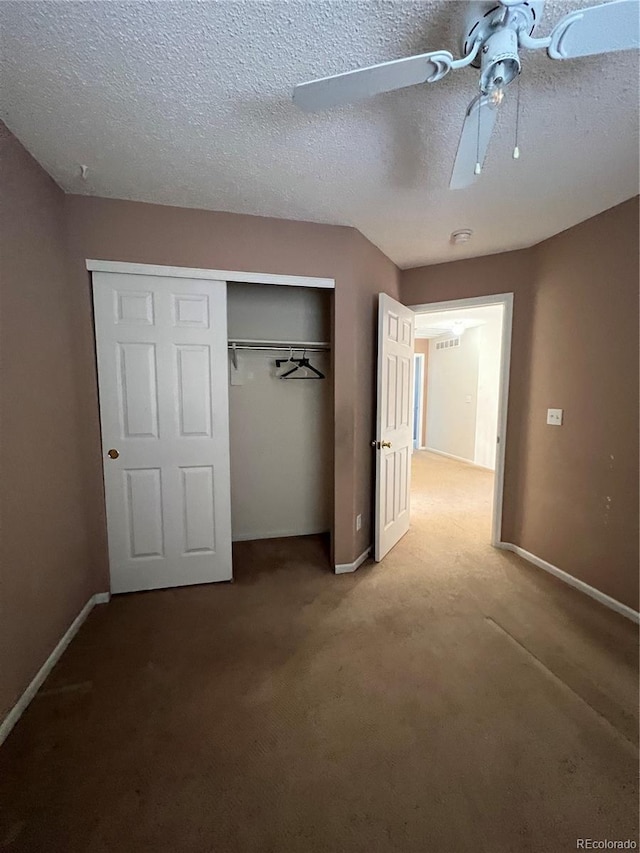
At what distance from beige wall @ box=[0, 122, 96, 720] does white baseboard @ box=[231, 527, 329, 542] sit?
1.28m

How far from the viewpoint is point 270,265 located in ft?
7.77

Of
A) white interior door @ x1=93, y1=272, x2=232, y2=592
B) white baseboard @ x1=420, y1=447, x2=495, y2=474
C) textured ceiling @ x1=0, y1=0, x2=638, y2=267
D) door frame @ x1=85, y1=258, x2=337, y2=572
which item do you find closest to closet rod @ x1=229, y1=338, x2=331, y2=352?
door frame @ x1=85, y1=258, x2=337, y2=572

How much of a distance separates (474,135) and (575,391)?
1923 millimetres

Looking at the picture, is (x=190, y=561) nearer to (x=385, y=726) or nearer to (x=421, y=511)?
(x=385, y=726)

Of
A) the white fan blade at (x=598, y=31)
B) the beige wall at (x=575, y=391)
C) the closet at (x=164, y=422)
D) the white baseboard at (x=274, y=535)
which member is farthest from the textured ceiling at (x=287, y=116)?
the white baseboard at (x=274, y=535)

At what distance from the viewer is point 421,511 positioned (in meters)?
3.96

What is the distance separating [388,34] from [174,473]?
2322 mm

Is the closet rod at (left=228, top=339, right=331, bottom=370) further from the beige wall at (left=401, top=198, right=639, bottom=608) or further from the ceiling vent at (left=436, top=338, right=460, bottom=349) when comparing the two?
the ceiling vent at (left=436, top=338, right=460, bottom=349)

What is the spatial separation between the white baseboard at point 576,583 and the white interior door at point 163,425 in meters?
2.37

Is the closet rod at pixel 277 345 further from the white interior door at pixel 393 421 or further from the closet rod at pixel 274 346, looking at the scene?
the white interior door at pixel 393 421

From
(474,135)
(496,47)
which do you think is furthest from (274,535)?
(496,47)

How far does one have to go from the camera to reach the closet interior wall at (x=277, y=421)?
3.05m

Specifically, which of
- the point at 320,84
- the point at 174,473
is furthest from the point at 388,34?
→ the point at 174,473

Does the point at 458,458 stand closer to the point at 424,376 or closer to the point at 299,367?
the point at 424,376
